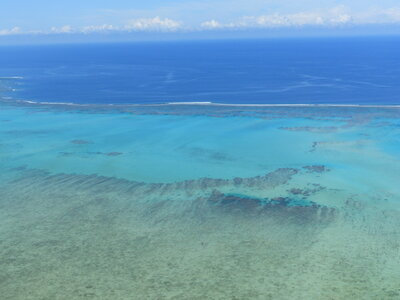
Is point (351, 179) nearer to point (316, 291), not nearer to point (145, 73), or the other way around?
point (316, 291)

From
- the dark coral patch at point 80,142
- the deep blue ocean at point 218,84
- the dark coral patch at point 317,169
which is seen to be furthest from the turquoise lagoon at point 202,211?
the deep blue ocean at point 218,84

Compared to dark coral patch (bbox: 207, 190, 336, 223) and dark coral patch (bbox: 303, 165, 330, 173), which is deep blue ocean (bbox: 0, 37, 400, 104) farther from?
dark coral patch (bbox: 207, 190, 336, 223)

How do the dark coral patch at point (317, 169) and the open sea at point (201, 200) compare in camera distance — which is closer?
the open sea at point (201, 200)

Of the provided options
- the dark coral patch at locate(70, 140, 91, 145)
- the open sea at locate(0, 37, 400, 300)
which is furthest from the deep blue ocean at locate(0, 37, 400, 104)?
the dark coral patch at locate(70, 140, 91, 145)

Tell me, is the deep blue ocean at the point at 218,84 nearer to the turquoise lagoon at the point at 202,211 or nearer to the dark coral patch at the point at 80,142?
the turquoise lagoon at the point at 202,211

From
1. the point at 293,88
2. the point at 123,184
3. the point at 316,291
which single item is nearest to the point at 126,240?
the point at 123,184
